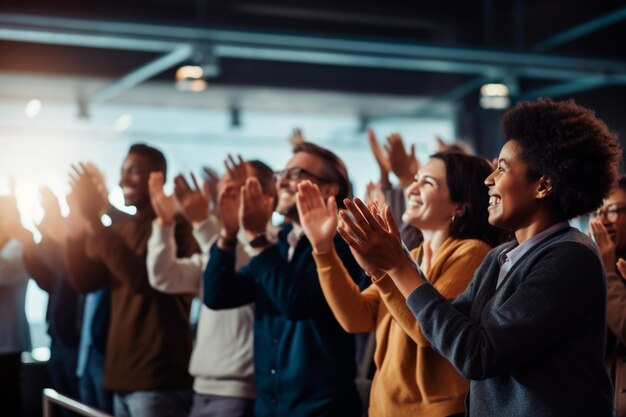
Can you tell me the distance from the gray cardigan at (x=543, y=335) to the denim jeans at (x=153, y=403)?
5.63 ft

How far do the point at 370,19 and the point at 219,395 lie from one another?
6919 millimetres

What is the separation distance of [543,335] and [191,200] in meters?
1.79

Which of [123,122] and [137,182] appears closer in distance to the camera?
[137,182]

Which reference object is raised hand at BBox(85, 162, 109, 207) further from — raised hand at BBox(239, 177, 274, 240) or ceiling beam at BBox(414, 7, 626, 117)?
ceiling beam at BBox(414, 7, 626, 117)

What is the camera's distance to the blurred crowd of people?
1.61m

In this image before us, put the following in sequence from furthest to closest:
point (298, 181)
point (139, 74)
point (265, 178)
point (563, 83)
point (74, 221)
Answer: point (563, 83)
point (139, 74)
point (74, 221)
point (265, 178)
point (298, 181)

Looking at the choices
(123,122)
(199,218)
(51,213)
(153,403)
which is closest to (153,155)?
(199,218)

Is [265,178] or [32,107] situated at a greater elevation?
[32,107]

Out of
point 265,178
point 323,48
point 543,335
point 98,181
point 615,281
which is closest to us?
point 543,335

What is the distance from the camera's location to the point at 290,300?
8.23 feet

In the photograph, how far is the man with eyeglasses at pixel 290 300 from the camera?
252 cm

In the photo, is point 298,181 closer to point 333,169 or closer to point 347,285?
point 333,169

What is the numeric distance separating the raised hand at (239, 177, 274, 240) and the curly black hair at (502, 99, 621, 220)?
1.11m

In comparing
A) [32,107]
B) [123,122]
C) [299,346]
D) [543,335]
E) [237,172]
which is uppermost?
[32,107]
